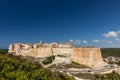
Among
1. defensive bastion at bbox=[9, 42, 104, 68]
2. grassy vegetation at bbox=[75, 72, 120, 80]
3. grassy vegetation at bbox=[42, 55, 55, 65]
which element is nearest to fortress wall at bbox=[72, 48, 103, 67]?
defensive bastion at bbox=[9, 42, 104, 68]

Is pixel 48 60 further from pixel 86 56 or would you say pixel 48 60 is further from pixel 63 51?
pixel 86 56

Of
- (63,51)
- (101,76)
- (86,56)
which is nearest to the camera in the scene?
(101,76)

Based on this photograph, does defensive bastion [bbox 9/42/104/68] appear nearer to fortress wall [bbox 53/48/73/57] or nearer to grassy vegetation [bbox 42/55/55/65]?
fortress wall [bbox 53/48/73/57]

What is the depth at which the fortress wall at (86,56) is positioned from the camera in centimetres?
4947

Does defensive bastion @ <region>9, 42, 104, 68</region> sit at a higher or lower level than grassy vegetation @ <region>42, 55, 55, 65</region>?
higher

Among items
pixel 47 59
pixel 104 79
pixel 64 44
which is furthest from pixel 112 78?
pixel 64 44

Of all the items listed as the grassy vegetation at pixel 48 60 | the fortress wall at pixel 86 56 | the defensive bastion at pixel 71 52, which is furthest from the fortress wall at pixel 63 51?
the grassy vegetation at pixel 48 60

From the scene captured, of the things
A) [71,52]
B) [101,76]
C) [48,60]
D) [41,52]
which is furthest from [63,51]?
[101,76]

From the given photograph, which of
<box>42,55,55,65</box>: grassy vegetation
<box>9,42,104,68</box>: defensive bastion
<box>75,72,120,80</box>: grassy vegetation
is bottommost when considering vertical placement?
<box>75,72,120,80</box>: grassy vegetation

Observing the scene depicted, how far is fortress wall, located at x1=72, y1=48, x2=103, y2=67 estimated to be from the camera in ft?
162

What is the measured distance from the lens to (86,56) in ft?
166

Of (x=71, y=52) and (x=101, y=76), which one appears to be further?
(x=71, y=52)

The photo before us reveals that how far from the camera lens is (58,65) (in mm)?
43062

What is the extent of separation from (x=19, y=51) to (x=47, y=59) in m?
9.89
